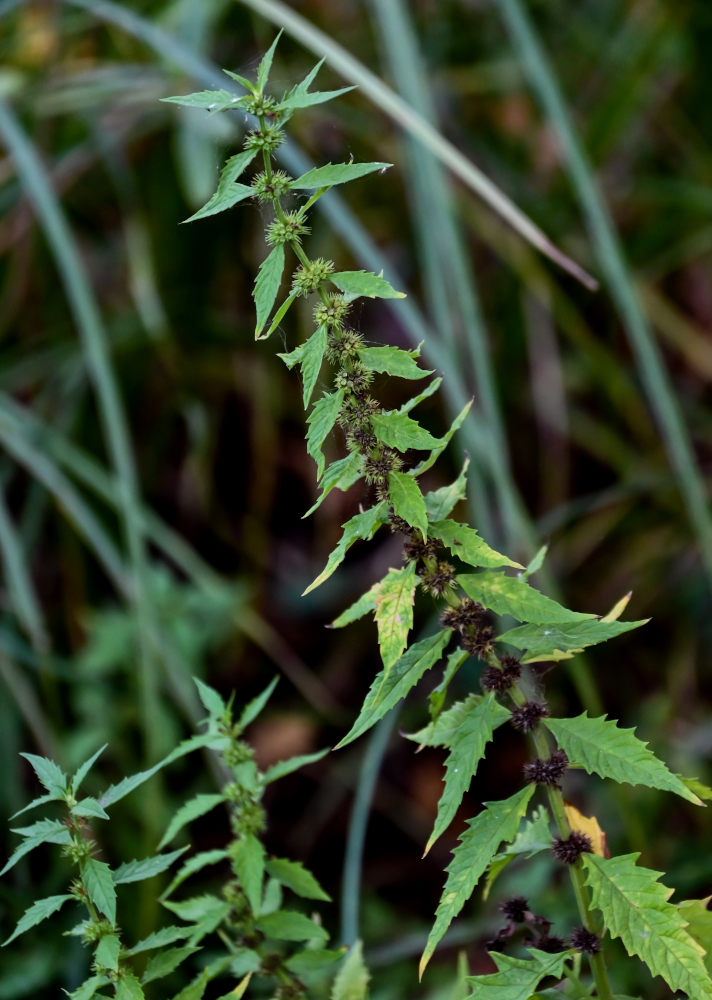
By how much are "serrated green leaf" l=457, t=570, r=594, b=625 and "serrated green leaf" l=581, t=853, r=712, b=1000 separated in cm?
10

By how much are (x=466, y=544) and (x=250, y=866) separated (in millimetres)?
186

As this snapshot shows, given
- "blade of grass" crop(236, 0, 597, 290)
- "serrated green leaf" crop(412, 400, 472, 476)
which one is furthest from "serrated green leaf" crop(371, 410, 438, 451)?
"blade of grass" crop(236, 0, 597, 290)

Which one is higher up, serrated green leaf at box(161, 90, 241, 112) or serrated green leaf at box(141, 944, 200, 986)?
serrated green leaf at box(161, 90, 241, 112)

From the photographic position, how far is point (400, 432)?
417 millimetres

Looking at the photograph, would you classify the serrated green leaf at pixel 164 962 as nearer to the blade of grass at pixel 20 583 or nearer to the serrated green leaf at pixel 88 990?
the serrated green leaf at pixel 88 990

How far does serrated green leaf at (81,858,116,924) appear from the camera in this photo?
1.42 feet

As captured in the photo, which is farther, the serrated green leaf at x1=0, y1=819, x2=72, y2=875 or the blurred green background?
the blurred green background

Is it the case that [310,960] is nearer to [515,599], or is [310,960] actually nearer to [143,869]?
[143,869]

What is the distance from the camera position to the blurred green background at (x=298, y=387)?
1322 mm

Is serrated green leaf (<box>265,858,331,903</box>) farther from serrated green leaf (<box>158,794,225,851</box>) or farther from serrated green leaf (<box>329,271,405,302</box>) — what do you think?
serrated green leaf (<box>329,271,405,302</box>)

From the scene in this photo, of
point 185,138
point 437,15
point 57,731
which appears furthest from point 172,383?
point 437,15

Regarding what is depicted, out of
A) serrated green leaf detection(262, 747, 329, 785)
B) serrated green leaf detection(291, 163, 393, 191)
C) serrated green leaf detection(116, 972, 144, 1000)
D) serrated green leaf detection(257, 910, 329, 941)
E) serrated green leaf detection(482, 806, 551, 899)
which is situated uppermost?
serrated green leaf detection(291, 163, 393, 191)

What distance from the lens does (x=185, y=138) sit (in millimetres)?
1502

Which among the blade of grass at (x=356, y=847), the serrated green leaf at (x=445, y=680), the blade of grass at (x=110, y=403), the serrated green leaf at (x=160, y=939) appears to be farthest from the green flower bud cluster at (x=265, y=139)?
the blade of grass at (x=110, y=403)
